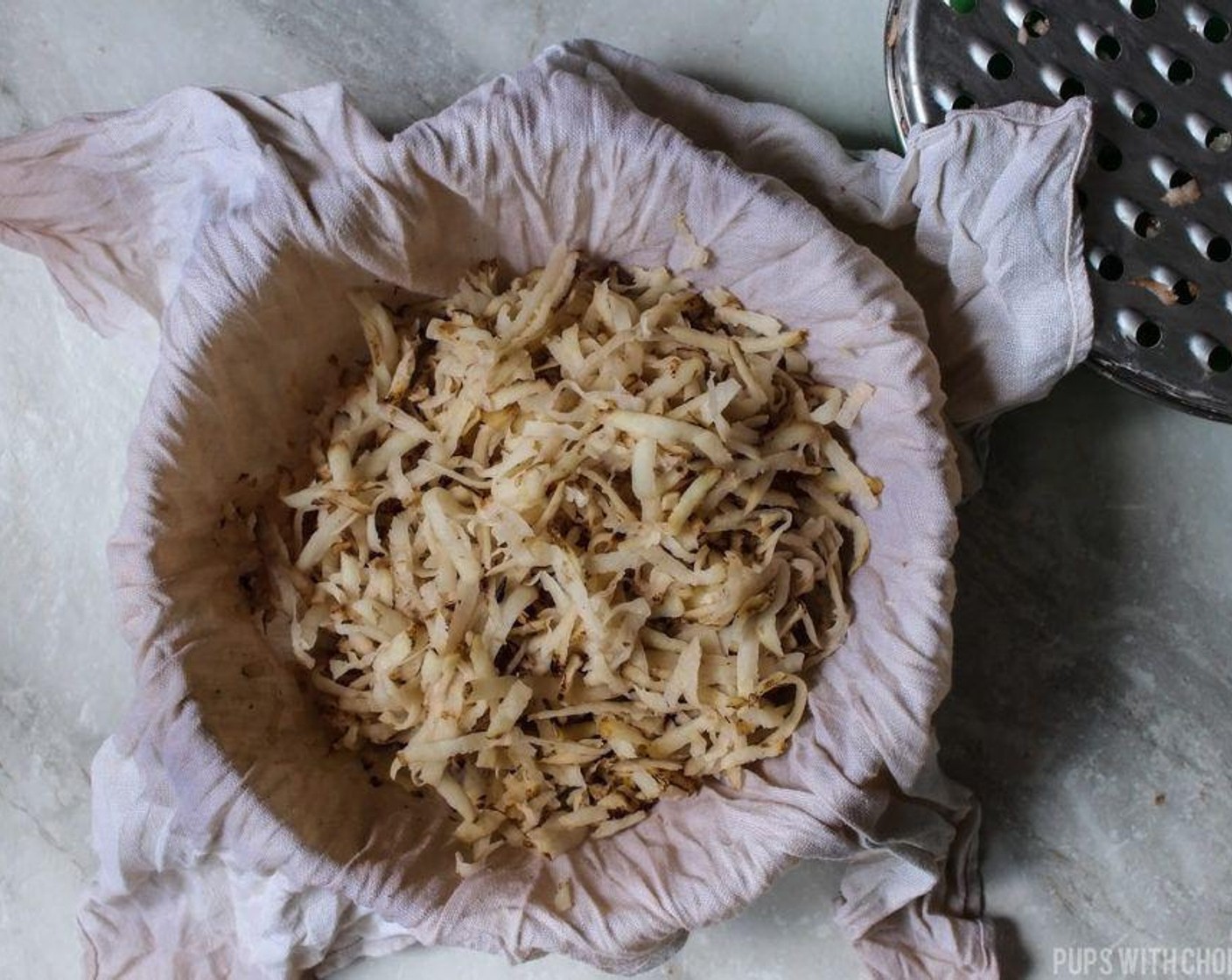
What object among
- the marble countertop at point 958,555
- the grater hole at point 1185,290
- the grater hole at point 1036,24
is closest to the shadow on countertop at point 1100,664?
the marble countertop at point 958,555

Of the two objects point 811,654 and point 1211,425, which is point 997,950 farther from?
point 1211,425

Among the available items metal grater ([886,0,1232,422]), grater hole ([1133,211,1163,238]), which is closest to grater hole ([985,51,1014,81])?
metal grater ([886,0,1232,422])

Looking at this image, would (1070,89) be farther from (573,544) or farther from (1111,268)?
(573,544)

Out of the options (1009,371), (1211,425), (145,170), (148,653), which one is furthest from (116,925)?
(1211,425)

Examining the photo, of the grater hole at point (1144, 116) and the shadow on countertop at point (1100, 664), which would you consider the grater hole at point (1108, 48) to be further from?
the shadow on countertop at point (1100, 664)

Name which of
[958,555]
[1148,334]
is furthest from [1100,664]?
[1148,334]

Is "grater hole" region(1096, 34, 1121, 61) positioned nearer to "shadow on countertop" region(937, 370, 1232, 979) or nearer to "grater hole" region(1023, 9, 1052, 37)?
"grater hole" region(1023, 9, 1052, 37)
